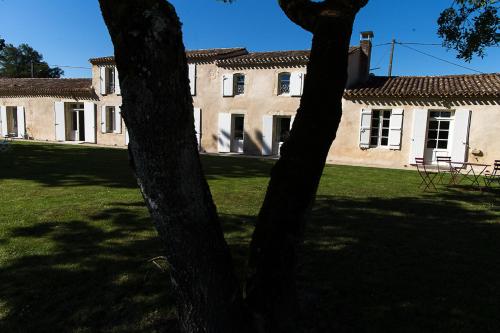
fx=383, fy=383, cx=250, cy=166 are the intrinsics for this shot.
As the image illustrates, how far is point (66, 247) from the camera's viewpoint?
3939mm

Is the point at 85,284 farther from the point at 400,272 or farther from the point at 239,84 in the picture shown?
the point at 239,84

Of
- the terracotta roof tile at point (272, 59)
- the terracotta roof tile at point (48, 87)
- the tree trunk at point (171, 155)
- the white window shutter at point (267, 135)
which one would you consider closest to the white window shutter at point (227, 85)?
the terracotta roof tile at point (272, 59)

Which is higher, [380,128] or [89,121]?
[380,128]

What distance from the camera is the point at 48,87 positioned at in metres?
21.4

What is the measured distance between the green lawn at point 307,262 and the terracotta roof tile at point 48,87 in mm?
14722

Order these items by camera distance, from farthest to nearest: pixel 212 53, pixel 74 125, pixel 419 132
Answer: pixel 74 125 < pixel 212 53 < pixel 419 132

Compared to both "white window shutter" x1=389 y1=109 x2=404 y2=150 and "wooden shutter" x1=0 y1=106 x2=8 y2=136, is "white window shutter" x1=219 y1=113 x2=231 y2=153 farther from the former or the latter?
"wooden shutter" x1=0 y1=106 x2=8 y2=136

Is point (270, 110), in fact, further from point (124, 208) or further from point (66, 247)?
point (66, 247)

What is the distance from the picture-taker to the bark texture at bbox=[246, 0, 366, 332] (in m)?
2.03

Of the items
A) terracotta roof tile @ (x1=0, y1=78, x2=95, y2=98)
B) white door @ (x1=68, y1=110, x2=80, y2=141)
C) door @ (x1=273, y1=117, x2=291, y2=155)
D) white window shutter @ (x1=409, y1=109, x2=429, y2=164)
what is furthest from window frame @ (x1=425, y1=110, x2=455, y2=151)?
white door @ (x1=68, y1=110, x2=80, y2=141)

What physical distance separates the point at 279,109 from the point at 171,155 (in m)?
15.0

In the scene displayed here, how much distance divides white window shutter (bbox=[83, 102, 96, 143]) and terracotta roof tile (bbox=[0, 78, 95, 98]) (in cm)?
59

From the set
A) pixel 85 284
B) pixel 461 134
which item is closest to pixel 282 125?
pixel 461 134

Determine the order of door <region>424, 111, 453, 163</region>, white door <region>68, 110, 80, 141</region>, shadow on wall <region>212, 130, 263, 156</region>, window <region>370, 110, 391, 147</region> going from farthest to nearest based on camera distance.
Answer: white door <region>68, 110, 80, 141</region>, shadow on wall <region>212, 130, 263, 156</region>, window <region>370, 110, 391, 147</region>, door <region>424, 111, 453, 163</region>
